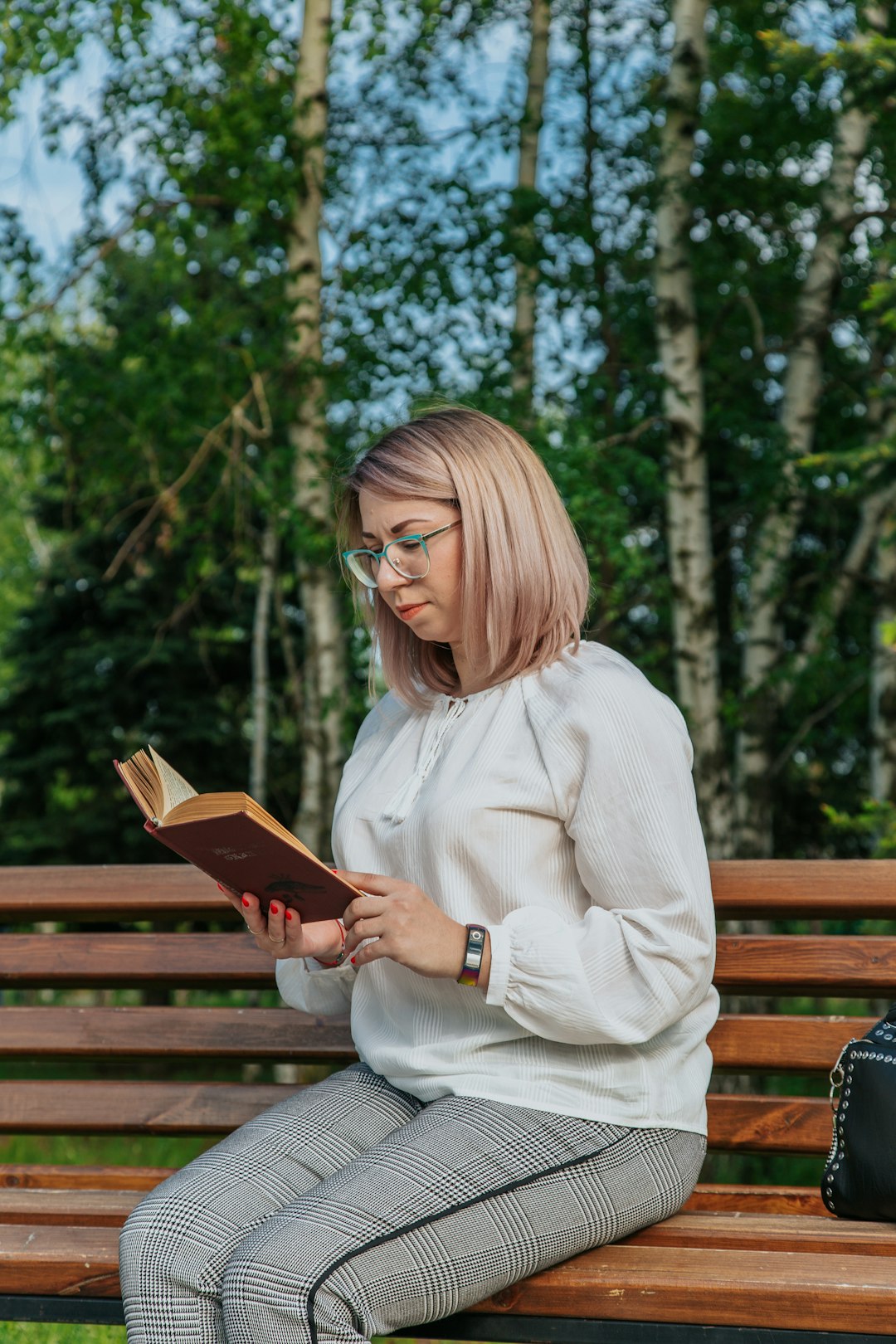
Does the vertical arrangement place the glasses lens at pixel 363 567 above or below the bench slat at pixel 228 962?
above

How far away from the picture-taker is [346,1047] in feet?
8.88

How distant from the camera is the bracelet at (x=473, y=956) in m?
1.98

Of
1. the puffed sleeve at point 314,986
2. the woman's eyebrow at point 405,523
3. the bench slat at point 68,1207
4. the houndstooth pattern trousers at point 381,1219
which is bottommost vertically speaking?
the bench slat at point 68,1207

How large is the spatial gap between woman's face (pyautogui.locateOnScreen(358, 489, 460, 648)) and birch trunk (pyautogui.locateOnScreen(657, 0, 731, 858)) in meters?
5.13

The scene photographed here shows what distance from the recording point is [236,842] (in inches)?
73.8

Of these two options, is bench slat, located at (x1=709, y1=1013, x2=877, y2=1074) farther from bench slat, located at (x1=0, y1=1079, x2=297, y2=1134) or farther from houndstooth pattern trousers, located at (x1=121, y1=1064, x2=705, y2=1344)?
bench slat, located at (x1=0, y1=1079, x2=297, y2=1134)

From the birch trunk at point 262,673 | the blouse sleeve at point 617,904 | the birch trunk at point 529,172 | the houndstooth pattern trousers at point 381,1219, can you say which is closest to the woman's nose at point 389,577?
the blouse sleeve at point 617,904

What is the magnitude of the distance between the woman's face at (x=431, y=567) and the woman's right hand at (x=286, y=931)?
20.4 inches

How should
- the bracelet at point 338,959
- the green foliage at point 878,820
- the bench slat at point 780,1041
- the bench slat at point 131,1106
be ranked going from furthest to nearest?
the green foliage at point 878,820 → the bench slat at point 131,1106 → the bench slat at point 780,1041 → the bracelet at point 338,959

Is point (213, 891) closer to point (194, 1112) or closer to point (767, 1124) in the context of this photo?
A: point (194, 1112)

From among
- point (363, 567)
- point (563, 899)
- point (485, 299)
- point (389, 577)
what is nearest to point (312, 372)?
point (485, 299)

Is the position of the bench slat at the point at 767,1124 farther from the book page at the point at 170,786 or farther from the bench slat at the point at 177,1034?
the book page at the point at 170,786

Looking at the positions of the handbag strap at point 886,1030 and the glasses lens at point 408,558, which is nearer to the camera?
the handbag strap at point 886,1030

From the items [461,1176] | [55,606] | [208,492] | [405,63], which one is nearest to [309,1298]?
[461,1176]
